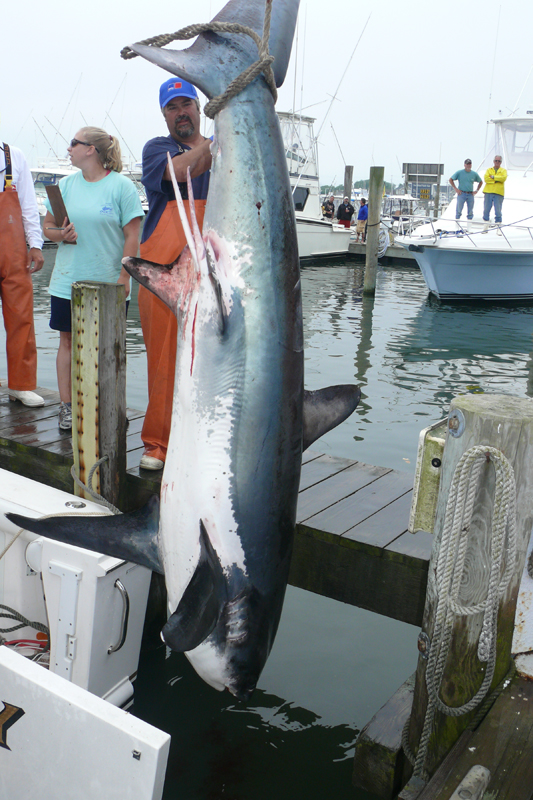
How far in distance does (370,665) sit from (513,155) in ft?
53.3

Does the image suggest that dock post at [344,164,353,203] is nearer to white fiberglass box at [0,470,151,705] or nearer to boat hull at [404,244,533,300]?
boat hull at [404,244,533,300]

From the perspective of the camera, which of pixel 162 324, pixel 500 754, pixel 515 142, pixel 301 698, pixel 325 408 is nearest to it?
pixel 500 754

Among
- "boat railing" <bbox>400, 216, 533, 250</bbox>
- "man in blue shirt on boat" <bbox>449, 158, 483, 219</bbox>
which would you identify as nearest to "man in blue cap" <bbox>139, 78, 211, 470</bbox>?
"boat railing" <bbox>400, 216, 533, 250</bbox>

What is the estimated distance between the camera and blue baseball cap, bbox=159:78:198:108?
2965 millimetres

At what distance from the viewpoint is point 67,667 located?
2.59m

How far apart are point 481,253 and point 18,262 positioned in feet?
40.8

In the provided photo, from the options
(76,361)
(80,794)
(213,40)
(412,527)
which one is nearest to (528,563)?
(412,527)

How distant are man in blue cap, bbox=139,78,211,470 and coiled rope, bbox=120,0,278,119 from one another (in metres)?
0.89

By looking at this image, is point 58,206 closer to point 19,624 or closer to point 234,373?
point 19,624

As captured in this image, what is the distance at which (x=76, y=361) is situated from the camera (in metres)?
3.12

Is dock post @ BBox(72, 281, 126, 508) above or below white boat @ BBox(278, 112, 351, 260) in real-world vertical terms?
below

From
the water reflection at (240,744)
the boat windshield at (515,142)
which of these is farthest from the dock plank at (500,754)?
the boat windshield at (515,142)

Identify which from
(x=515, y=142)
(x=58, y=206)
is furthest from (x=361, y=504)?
(x=515, y=142)

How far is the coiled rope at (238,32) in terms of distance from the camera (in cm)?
186
